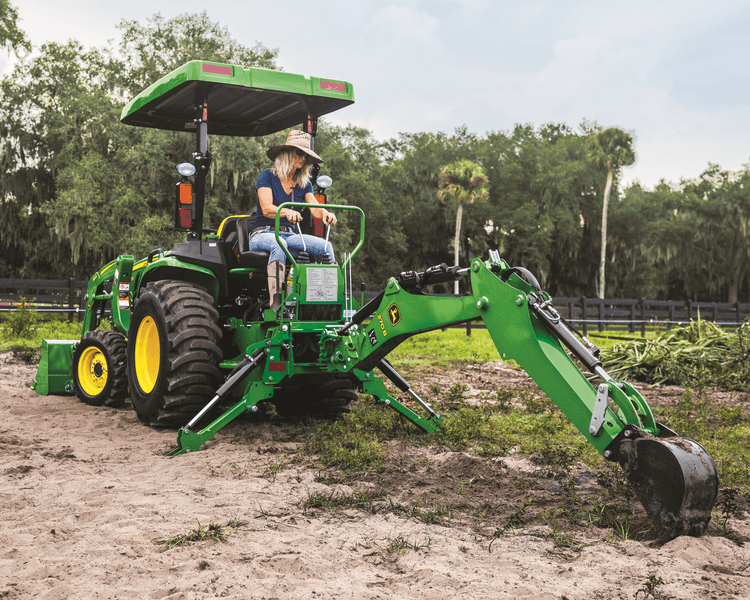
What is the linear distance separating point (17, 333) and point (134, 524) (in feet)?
38.2

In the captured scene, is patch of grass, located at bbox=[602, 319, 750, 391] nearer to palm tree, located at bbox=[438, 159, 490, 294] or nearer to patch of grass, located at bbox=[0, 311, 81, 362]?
patch of grass, located at bbox=[0, 311, 81, 362]

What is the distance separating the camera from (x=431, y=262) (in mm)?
41031

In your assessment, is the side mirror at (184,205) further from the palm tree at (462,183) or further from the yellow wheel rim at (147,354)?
the palm tree at (462,183)

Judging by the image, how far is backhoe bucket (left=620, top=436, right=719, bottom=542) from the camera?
3088mm

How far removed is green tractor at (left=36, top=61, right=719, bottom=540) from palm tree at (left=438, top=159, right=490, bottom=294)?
30.2 meters

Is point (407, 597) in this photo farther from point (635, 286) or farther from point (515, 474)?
point (635, 286)

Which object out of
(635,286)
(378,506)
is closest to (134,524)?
(378,506)

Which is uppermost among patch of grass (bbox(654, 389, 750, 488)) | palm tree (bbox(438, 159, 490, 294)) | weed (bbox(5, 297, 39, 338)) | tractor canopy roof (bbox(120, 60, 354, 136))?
palm tree (bbox(438, 159, 490, 294))

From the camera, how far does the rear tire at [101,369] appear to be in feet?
23.4

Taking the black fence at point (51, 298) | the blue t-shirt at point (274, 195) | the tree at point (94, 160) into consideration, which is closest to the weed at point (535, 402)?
the blue t-shirt at point (274, 195)

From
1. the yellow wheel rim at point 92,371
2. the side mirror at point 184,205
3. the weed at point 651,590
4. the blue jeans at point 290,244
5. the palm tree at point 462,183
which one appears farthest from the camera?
the palm tree at point 462,183

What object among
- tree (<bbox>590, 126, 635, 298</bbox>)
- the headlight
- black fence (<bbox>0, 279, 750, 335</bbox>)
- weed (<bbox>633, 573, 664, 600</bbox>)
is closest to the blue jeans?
the headlight

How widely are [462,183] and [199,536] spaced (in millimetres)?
35625

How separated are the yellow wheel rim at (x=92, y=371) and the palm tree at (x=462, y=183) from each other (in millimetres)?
30063
